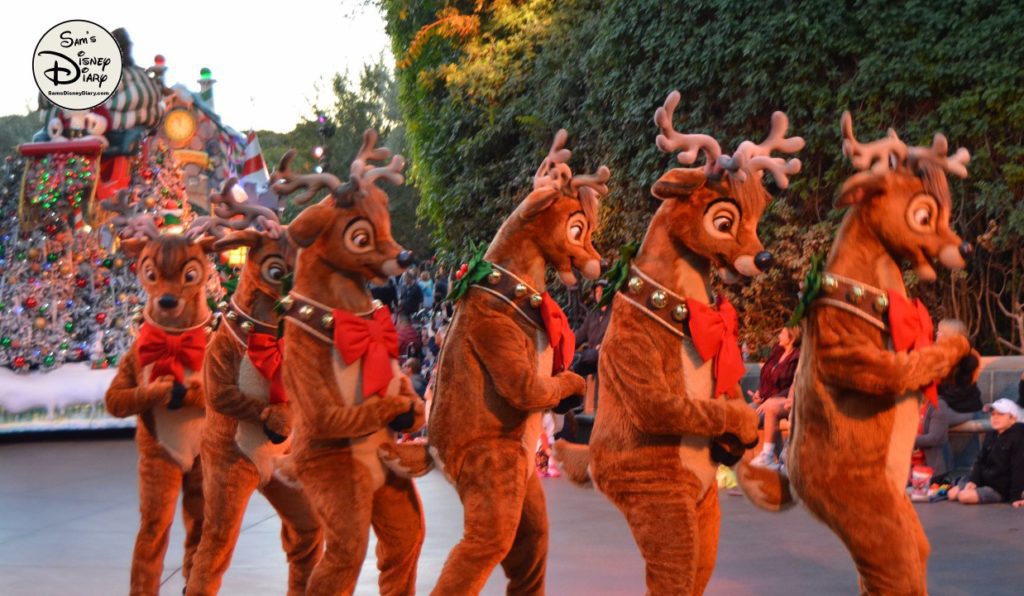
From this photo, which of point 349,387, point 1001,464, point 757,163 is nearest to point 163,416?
point 349,387

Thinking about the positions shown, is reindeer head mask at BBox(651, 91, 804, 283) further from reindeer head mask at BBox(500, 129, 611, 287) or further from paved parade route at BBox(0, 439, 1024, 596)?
paved parade route at BBox(0, 439, 1024, 596)

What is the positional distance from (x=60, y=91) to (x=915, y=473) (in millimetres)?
8921

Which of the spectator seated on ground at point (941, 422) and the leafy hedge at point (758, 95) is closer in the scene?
the spectator seated on ground at point (941, 422)

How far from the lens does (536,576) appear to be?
496cm

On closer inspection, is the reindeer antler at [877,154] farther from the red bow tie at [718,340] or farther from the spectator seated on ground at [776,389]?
the spectator seated on ground at [776,389]

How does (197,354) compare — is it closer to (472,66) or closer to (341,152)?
(472,66)

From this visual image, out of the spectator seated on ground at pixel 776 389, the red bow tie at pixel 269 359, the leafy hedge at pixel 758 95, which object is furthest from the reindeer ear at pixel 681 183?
the leafy hedge at pixel 758 95

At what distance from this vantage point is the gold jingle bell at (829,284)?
13.8 feet

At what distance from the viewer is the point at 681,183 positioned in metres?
4.52

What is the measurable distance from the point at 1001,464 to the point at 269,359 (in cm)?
486

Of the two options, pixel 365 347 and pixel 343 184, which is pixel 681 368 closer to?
pixel 365 347

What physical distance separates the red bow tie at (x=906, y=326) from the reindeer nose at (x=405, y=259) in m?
1.64

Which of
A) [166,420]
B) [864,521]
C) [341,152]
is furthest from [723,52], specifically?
[341,152]
